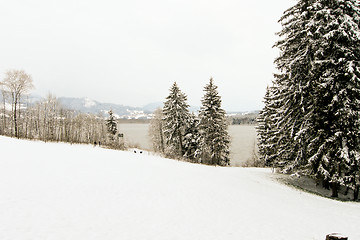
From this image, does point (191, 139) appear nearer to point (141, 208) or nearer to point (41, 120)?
point (141, 208)

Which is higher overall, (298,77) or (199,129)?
(298,77)

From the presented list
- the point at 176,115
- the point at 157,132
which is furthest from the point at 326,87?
the point at 157,132

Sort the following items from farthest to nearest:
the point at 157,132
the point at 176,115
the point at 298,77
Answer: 1. the point at 157,132
2. the point at 176,115
3. the point at 298,77

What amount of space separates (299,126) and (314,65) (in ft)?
12.6

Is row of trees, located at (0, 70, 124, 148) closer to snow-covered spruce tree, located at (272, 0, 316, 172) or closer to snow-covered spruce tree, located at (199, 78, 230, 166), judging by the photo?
snow-covered spruce tree, located at (199, 78, 230, 166)

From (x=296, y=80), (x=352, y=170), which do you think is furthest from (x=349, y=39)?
(x=352, y=170)

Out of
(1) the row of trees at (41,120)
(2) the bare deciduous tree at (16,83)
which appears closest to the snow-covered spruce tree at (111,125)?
(1) the row of trees at (41,120)

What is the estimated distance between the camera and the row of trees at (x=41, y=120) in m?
29.1

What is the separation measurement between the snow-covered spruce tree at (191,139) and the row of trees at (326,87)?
18170 mm

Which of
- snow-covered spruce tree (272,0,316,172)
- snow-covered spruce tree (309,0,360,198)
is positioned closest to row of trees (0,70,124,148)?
snow-covered spruce tree (272,0,316,172)

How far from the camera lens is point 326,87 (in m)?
10.8

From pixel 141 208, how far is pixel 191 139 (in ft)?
77.5

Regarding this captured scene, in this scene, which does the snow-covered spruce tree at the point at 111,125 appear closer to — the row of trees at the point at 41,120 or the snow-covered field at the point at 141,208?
the row of trees at the point at 41,120

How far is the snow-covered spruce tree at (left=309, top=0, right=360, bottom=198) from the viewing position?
10.1 metres
